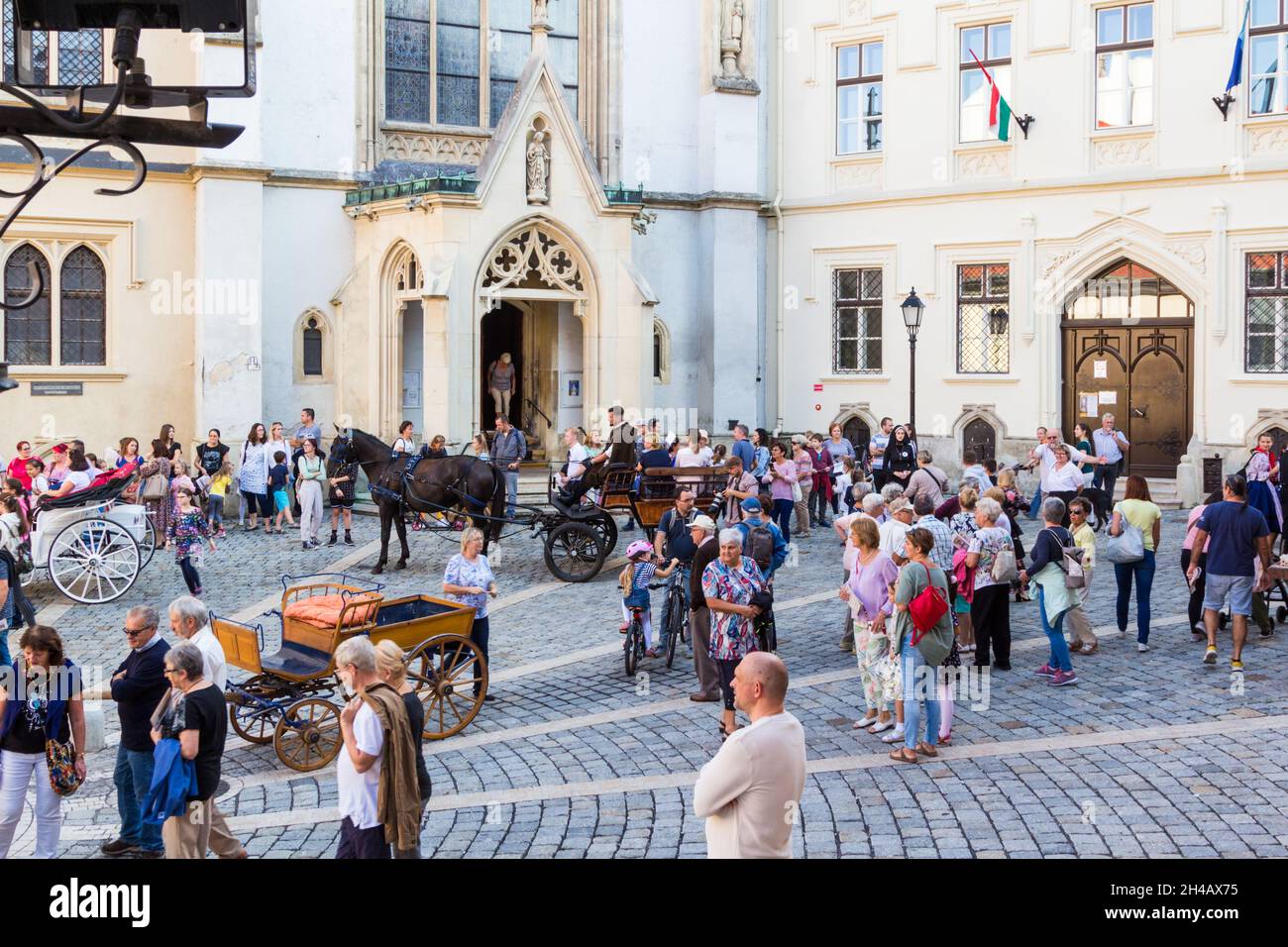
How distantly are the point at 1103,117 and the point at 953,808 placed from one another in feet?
64.4

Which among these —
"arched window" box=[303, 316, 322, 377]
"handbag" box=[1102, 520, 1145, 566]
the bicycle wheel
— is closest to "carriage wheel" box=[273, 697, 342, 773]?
the bicycle wheel

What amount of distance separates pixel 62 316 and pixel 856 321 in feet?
46.6

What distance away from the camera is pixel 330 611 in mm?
10727

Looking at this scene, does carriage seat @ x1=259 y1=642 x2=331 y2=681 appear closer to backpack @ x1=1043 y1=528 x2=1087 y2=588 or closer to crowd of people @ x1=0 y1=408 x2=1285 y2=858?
crowd of people @ x1=0 y1=408 x2=1285 y2=858

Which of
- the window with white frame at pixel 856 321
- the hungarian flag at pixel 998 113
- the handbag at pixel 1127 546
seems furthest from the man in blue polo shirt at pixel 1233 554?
the window with white frame at pixel 856 321

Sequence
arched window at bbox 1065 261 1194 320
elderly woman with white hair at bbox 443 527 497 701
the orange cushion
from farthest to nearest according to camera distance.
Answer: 1. arched window at bbox 1065 261 1194 320
2. elderly woman with white hair at bbox 443 527 497 701
3. the orange cushion

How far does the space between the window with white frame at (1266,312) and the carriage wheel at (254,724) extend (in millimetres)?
18891

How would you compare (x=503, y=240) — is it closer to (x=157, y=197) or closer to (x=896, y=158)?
(x=157, y=197)

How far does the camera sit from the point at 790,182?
29.0 m

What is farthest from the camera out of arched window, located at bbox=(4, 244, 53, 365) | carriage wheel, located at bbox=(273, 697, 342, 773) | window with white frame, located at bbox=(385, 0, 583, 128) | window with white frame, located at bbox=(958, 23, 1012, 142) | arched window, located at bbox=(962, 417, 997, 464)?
window with white frame, located at bbox=(385, 0, 583, 128)

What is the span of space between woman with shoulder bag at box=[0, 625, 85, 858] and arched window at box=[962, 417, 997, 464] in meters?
21.3

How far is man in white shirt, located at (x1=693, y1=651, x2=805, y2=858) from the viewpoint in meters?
5.27

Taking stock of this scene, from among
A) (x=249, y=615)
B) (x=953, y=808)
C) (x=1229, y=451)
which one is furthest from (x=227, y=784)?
(x=1229, y=451)
